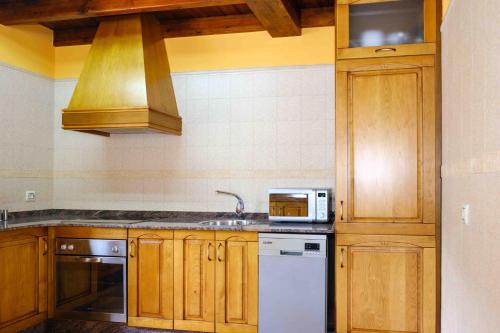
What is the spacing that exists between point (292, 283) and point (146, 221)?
4.39ft

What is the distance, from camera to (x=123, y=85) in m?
3.65

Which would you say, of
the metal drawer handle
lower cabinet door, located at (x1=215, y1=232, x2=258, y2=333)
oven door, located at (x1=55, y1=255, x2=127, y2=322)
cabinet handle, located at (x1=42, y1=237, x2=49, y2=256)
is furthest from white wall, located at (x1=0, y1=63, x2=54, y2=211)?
lower cabinet door, located at (x1=215, y1=232, x2=258, y2=333)

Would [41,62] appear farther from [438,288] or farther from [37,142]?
[438,288]

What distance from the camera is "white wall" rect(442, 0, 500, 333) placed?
164cm

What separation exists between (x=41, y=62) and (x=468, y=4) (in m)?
3.67

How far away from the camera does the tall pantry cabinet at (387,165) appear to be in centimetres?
308

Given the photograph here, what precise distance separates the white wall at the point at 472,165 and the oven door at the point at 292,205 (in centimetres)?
97

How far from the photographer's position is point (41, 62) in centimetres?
430

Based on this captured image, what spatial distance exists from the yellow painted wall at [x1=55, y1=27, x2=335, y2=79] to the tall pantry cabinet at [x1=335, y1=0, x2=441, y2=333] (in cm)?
67

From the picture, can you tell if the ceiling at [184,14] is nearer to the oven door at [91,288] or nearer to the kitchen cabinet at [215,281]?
the kitchen cabinet at [215,281]

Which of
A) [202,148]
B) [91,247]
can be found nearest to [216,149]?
[202,148]

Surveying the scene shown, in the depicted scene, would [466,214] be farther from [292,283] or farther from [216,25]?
[216,25]

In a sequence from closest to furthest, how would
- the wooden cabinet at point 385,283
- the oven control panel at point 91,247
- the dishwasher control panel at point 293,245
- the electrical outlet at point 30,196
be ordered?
the wooden cabinet at point 385,283, the dishwasher control panel at point 293,245, the oven control panel at point 91,247, the electrical outlet at point 30,196

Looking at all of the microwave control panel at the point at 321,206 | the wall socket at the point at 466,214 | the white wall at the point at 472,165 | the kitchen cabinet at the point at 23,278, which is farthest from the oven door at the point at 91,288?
the wall socket at the point at 466,214
